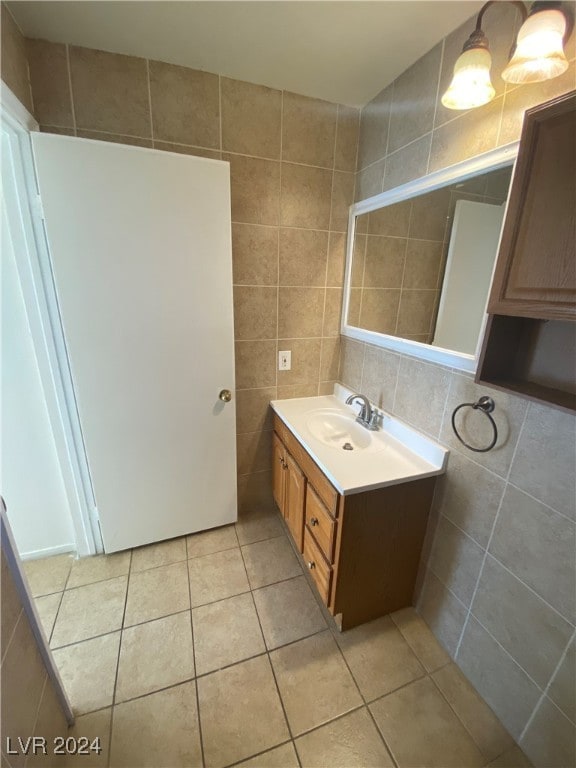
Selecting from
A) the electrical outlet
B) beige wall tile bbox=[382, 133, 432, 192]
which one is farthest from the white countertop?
beige wall tile bbox=[382, 133, 432, 192]

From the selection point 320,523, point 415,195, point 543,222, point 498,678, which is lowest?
point 498,678

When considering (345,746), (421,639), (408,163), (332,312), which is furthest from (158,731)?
(408,163)

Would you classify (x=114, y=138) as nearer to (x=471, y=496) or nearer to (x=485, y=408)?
(x=485, y=408)

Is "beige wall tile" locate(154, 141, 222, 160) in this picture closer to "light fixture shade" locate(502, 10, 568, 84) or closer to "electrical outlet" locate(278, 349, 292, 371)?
"electrical outlet" locate(278, 349, 292, 371)

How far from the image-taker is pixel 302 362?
6.36 feet

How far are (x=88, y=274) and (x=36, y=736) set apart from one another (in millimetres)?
1584

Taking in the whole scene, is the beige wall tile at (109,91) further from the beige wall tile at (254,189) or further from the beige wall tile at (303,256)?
the beige wall tile at (303,256)

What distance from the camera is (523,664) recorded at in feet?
3.44

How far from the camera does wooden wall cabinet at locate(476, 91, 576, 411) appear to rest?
701 millimetres

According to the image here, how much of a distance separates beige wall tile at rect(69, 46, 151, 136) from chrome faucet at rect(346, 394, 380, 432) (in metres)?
1.68

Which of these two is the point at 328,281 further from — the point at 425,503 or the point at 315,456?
the point at 425,503

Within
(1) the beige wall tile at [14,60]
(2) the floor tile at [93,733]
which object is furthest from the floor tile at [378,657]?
(1) the beige wall tile at [14,60]

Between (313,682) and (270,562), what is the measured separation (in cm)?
60

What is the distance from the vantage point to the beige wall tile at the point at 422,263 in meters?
1.36
